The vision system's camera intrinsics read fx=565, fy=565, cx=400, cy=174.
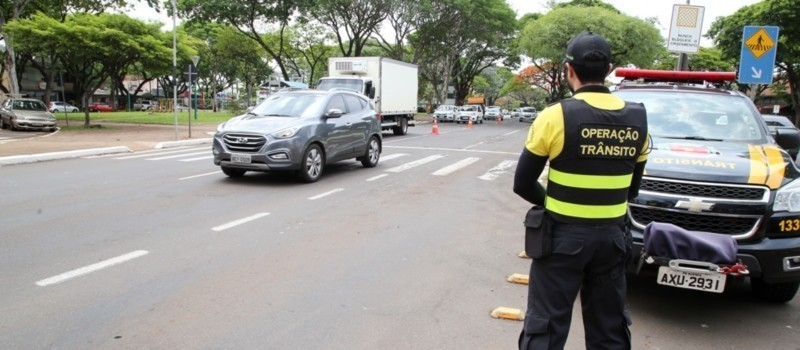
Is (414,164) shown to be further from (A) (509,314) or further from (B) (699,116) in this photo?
(A) (509,314)

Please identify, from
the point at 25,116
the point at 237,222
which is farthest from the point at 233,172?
the point at 25,116

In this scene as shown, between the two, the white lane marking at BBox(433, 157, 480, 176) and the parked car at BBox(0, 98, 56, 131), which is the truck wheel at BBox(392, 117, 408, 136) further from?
the parked car at BBox(0, 98, 56, 131)

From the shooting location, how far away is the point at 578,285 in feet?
8.82

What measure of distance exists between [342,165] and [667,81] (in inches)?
310

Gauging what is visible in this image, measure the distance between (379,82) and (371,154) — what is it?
11591mm

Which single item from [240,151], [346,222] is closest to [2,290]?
[346,222]

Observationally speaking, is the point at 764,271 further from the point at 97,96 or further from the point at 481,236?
the point at 97,96

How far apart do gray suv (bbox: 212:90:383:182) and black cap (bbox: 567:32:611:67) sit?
7388 millimetres

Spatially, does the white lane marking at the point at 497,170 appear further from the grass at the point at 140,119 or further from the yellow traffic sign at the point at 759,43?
the grass at the point at 140,119

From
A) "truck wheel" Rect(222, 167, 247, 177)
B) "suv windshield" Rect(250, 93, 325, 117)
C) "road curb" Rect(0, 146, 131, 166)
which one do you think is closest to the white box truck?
"road curb" Rect(0, 146, 131, 166)

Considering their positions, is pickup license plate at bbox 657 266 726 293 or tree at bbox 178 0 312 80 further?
tree at bbox 178 0 312 80

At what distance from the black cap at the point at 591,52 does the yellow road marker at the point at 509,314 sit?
82.7 inches

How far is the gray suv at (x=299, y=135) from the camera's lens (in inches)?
375

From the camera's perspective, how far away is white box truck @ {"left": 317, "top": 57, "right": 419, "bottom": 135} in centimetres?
2212
